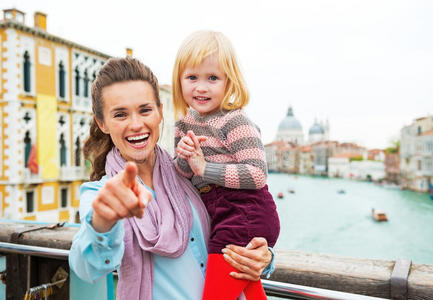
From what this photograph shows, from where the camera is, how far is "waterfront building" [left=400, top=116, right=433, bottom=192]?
34.2 m

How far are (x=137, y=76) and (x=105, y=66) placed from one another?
0.08m

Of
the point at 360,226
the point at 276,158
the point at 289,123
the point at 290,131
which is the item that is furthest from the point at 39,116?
the point at 289,123

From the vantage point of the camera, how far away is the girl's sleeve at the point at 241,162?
92 centimetres

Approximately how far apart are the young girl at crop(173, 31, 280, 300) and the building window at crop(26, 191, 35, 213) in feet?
40.4

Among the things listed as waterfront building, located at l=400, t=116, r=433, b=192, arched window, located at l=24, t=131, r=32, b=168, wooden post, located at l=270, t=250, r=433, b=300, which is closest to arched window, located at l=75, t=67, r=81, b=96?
arched window, located at l=24, t=131, r=32, b=168

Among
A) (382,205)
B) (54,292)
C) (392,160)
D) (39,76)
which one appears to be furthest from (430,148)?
(54,292)

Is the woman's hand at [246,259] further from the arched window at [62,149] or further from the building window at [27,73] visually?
the arched window at [62,149]

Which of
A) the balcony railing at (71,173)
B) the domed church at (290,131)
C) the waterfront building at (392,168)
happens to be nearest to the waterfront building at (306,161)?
the domed church at (290,131)

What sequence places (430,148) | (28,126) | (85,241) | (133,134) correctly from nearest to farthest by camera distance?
(85,241), (133,134), (28,126), (430,148)

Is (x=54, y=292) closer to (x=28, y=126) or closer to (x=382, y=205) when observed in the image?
(x=28, y=126)

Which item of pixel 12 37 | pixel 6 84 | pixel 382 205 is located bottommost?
pixel 382 205

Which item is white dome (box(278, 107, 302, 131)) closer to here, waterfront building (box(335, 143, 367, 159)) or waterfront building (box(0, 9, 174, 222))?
waterfront building (box(335, 143, 367, 159))

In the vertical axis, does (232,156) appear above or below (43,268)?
above

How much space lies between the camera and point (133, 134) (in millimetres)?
887
